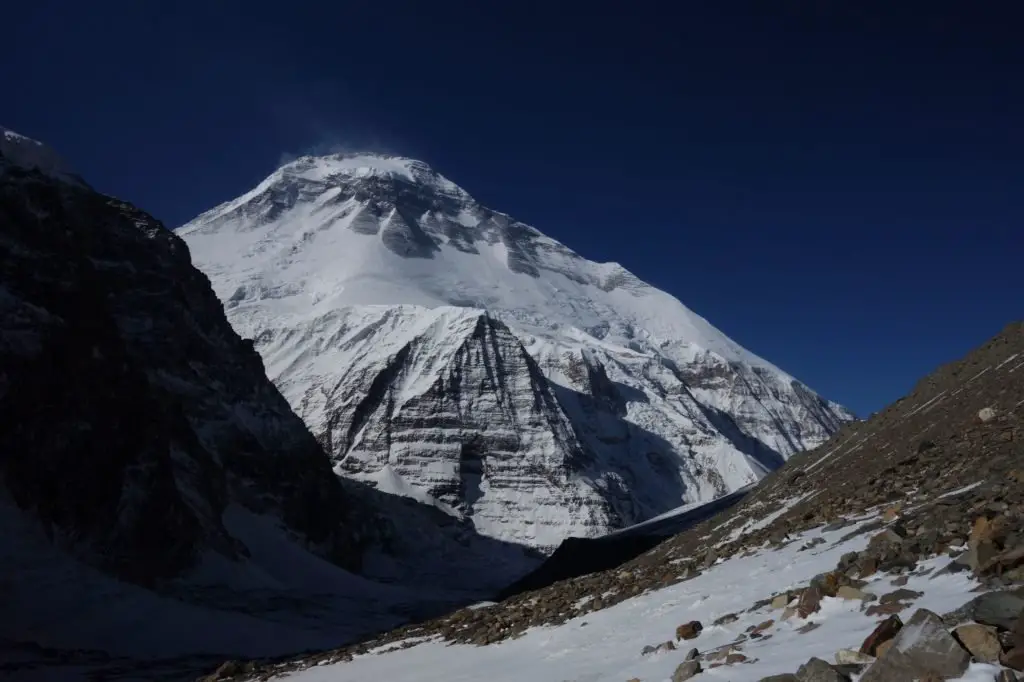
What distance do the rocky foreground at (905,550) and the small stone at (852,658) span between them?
0.5 inches

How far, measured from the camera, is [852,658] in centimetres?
780

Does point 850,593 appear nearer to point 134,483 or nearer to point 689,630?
point 689,630

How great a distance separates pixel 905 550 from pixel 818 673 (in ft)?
13.1

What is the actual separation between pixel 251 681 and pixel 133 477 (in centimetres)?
9127

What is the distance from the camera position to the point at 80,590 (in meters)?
85.8

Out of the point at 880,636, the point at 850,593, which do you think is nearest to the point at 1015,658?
the point at 880,636

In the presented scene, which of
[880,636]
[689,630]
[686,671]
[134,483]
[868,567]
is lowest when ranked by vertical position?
[686,671]

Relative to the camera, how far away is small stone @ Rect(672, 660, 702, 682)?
9.59 m

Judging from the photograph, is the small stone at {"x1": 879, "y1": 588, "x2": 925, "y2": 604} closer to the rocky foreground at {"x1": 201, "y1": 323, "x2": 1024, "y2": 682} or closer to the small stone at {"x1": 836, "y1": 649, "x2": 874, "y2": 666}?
the rocky foreground at {"x1": 201, "y1": 323, "x2": 1024, "y2": 682}

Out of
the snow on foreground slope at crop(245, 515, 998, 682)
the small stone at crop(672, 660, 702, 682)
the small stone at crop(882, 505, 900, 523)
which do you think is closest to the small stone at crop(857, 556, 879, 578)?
the snow on foreground slope at crop(245, 515, 998, 682)

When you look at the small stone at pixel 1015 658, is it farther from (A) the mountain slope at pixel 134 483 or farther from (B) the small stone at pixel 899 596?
(A) the mountain slope at pixel 134 483

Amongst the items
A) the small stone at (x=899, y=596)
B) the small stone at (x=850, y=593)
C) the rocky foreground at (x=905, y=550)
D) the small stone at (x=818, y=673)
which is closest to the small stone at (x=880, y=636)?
the rocky foreground at (x=905, y=550)

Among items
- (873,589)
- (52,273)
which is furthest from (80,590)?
(873,589)

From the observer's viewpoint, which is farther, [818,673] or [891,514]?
[891,514]
